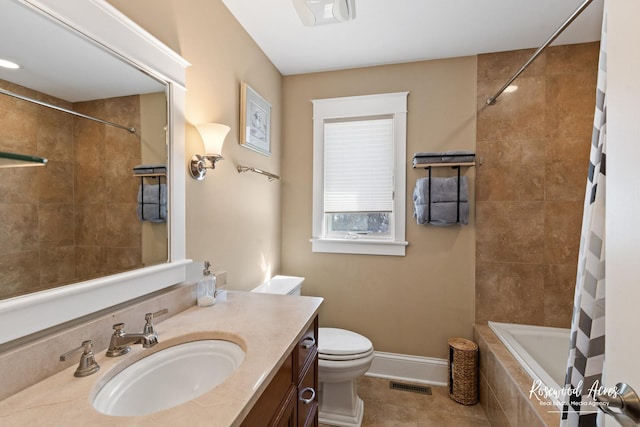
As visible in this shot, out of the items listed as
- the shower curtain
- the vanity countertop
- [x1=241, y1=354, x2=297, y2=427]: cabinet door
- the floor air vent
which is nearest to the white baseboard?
the floor air vent

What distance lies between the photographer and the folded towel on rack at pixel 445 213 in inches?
82.3

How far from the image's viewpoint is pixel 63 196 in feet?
2.87

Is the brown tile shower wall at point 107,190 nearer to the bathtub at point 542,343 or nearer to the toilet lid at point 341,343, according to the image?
the toilet lid at point 341,343

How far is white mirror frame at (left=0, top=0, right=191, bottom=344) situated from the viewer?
76 cm

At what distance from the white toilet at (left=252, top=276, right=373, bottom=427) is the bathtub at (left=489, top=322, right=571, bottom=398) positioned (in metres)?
0.94

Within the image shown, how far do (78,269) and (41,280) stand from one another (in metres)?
0.10

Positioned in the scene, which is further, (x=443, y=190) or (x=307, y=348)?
(x=443, y=190)

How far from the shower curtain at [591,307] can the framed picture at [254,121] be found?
5.42 feet

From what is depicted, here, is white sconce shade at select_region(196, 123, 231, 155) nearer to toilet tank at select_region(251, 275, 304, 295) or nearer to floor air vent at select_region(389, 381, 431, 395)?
toilet tank at select_region(251, 275, 304, 295)

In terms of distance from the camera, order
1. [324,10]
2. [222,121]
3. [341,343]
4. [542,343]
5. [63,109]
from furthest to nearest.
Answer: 1. [542,343]
2. [341,343]
3. [222,121]
4. [324,10]
5. [63,109]

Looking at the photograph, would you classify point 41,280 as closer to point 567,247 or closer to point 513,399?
point 513,399

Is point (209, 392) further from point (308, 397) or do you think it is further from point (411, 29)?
point (411, 29)

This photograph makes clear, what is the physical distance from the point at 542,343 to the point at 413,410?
1024 millimetres

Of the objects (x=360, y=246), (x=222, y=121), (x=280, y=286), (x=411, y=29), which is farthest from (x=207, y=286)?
(x=411, y=29)
